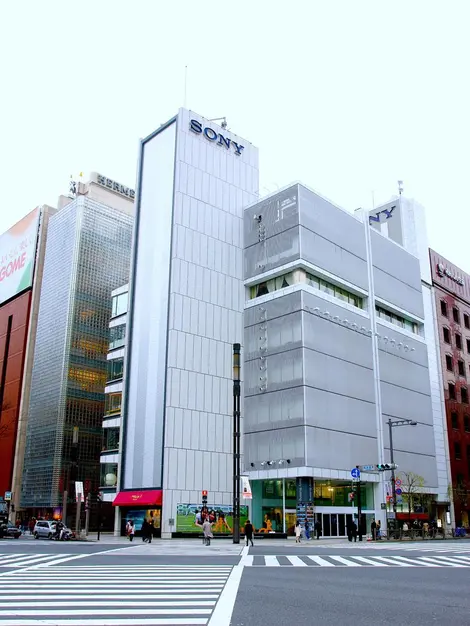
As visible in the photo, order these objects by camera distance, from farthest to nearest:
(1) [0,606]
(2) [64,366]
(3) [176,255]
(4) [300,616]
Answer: (2) [64,366]
(3) [176,255]
(1) [0,606]
(4) [300,616]

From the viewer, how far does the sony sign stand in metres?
83.6

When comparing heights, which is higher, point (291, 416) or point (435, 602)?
point (291, 416)

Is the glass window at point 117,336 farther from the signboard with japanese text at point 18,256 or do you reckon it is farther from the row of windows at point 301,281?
the signboard with japanese text at point 18,256

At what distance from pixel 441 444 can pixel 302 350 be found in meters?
27.6

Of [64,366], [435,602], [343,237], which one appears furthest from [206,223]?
[435,602]

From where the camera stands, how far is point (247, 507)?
54938 mm

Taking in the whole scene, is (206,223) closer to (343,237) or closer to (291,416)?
(343,237)

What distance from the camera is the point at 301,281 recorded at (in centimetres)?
5712

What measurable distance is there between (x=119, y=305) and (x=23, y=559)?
4524 centimetres

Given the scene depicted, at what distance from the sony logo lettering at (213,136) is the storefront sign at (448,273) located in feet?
104

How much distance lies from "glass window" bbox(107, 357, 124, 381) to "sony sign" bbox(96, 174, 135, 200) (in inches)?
1160

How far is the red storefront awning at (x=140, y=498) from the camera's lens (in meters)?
50.6

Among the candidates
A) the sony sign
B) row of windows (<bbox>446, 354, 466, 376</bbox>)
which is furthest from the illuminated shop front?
the sony sign

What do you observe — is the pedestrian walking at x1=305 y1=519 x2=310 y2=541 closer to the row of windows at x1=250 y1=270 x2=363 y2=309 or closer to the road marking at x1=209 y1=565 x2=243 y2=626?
the row of windows at x1=250 y1=270 x2=363 y2=309
